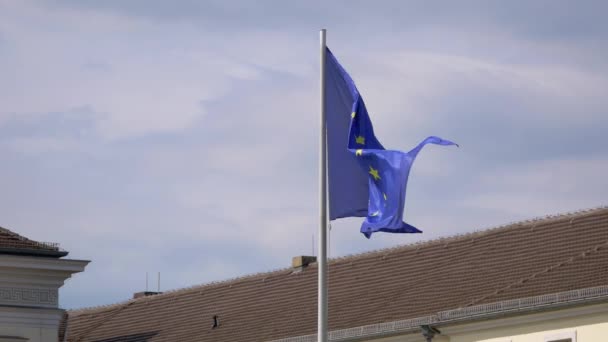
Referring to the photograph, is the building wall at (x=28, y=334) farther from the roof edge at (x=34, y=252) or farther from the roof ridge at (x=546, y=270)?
the roof ridge at (x=546, y=270)

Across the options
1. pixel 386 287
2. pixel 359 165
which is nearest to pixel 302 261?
pixel 386 287

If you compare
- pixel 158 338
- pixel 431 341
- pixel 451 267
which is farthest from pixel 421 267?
pixel 158 338

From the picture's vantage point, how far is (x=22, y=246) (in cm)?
5234

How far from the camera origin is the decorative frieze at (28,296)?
52181 millimetres

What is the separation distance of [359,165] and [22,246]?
22.7 m

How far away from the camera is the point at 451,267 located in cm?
5244

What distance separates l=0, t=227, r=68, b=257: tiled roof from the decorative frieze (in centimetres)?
105

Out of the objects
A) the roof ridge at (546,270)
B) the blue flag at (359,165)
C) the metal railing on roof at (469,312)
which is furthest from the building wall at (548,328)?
the blue flag at (359,165)

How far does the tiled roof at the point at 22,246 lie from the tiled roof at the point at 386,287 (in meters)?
6.23

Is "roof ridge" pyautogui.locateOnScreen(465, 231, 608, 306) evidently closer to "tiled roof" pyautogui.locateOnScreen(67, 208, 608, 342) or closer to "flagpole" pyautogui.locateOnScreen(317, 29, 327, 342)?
"tiled roof" pyautogui.locateOnScreen(67, 208, 608, 342)

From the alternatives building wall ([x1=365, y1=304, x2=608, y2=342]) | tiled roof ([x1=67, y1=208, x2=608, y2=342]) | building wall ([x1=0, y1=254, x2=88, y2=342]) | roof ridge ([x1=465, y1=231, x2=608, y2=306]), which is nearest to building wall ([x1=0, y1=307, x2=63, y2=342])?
building wall ([x1=0, y1=254, x2=88, y2=342])

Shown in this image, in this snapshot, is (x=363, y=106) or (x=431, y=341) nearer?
(x=363, y=106)

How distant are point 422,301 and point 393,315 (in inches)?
32.3

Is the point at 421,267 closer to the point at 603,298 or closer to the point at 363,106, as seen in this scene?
the point at 603,298
